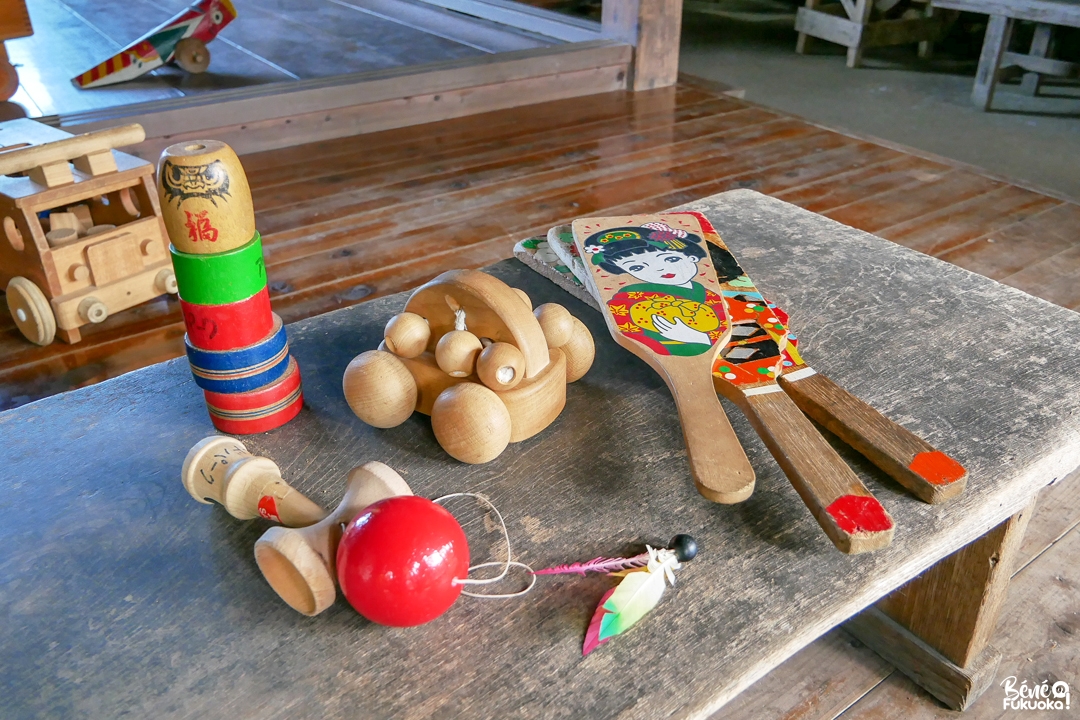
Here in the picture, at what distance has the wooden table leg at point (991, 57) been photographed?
11.3ft

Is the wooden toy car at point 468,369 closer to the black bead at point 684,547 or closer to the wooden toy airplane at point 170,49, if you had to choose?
the black bead at point 684,547

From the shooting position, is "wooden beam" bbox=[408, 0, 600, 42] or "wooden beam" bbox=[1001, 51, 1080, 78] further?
"wooden beam" bbox=[1001, 51, 1080, 78]

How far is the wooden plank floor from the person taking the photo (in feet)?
5.39

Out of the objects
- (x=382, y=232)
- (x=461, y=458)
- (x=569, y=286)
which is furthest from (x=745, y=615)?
(x=382, y=232)

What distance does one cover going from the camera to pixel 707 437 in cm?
61

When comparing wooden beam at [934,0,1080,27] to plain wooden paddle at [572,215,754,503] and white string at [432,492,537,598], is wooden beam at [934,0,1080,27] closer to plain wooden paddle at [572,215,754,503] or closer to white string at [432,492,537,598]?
plain wooden paddle at [572,215,754,503]

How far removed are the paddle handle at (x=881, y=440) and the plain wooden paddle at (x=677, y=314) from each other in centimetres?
8

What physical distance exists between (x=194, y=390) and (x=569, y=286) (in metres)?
0.38

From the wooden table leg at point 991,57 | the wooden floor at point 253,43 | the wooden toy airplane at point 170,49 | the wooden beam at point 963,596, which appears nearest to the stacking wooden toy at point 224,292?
the wooden beam at point 963,596

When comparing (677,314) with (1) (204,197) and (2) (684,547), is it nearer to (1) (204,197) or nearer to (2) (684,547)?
(2) (684,547)

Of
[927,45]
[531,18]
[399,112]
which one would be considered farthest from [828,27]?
[399,112]

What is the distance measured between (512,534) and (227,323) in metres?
0.26

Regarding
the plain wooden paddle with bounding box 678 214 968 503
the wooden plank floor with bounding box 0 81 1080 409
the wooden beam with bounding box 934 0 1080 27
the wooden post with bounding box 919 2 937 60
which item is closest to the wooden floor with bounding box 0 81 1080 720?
the wooden plank floor with bounding box 0 81 1080 409

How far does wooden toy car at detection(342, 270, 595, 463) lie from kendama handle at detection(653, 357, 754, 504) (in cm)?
10
